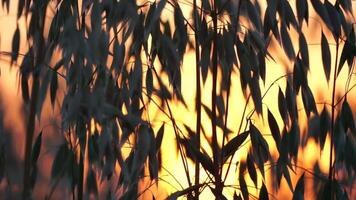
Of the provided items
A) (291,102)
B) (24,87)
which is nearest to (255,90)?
(291,102)

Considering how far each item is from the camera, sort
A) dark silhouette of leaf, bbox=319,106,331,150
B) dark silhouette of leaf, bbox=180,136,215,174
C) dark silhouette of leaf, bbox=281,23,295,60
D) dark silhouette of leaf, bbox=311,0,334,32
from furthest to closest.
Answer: dark silhouette of leaf, bbox=319,106,331,150
dark silhouette of leaf, bbox=281,23,295,60
dark silhouette of leaf, bbox=311,0,334,32
dark silhouette of leaf, bbox=180,136,215,174

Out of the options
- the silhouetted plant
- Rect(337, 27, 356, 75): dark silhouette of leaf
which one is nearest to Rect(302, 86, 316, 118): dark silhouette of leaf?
the silhouetted plant

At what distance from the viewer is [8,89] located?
2.62 meters

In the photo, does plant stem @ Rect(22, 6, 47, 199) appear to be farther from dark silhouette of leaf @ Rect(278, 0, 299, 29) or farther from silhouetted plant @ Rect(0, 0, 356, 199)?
dark silhouette of leaf @ Rect(278, 0, 299, 29)

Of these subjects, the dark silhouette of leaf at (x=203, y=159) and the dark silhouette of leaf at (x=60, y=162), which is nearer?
the dark silhouette of leaf at (x=203, y=159)

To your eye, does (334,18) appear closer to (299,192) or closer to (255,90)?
(255,90)

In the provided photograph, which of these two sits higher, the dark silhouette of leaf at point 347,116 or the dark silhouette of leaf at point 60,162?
the dark silhouette of leaf at point 347,116

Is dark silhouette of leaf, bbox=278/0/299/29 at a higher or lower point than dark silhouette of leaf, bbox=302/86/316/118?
higher

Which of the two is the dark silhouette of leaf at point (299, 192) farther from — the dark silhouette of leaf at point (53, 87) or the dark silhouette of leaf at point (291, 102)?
the dark silhouette of leaf at point (53, 87)

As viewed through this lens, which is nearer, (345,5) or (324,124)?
(345,5)

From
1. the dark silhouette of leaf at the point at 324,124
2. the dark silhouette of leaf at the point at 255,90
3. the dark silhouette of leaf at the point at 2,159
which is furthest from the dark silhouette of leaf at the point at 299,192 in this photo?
the dark silhouette of leaf at the point at 2,159

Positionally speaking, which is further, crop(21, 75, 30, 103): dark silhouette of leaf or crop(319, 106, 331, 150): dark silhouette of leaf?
crop(21, 75, 30, 103): dark silhouette of leaf

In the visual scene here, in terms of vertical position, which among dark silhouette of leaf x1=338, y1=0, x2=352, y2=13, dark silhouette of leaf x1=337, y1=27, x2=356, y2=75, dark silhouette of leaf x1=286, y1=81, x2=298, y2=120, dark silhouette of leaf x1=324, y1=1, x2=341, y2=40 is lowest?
dark silhouette of leaf x1=286, y1=81, x2=298, y2=120

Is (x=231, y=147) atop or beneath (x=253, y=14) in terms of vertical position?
beneath
